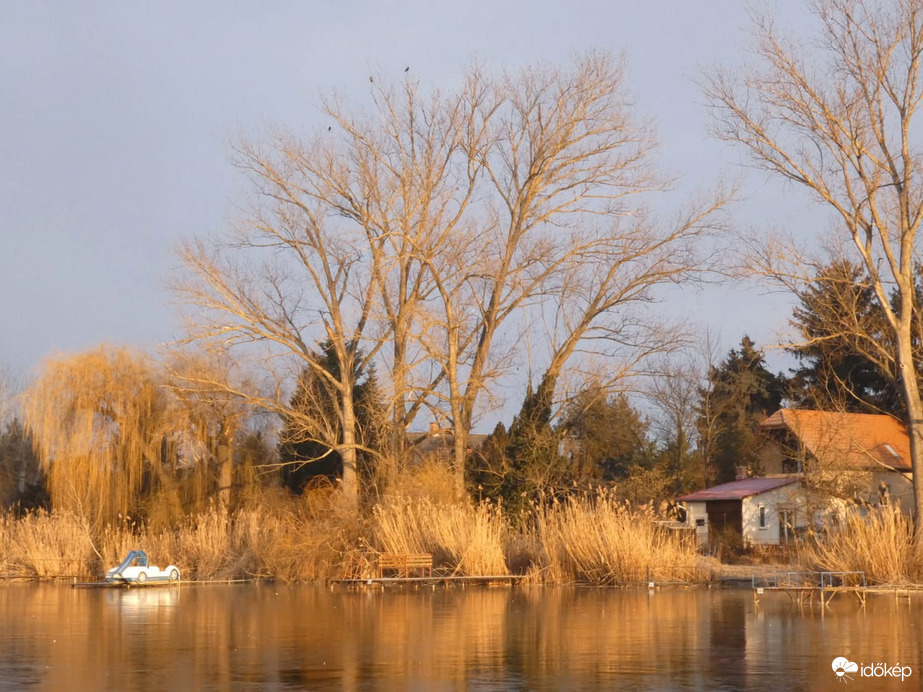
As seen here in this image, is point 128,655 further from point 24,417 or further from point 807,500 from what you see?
point 807,500

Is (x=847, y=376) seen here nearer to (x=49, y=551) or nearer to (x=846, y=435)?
(x=846, y=435)

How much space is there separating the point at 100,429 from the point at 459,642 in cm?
2714

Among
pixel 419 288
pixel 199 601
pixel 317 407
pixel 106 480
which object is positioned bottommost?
pixel 199 601

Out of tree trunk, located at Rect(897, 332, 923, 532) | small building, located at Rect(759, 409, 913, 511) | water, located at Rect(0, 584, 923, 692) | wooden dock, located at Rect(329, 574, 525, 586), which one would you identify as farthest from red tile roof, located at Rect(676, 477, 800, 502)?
water, located at Rect(0, 584, 923, 692)

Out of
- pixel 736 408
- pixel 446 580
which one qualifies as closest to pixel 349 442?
pixel 446 580

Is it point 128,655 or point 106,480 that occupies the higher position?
point 106,480

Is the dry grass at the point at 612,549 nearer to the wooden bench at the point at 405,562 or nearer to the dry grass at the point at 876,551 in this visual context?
the wooden bench at the point at 405,562

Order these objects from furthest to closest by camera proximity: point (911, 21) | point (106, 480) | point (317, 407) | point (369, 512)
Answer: point (317, 407)
point (106, 480)
point (369, 512)
point (911, 21)

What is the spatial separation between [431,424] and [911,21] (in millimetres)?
20885

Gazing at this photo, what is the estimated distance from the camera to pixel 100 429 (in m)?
38.8

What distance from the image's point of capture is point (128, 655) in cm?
1344

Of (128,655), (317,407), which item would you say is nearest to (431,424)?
(317,407)

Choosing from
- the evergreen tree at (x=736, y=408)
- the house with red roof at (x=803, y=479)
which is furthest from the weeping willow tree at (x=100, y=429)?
the evergreen tree at (x=736, y=408)

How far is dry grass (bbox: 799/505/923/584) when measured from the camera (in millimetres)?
21984
